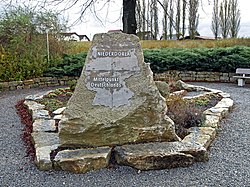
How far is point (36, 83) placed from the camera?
32.9 ft

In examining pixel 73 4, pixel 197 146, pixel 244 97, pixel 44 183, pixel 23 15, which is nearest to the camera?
pixel 44 183

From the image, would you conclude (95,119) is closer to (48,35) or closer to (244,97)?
Result: (244,97)

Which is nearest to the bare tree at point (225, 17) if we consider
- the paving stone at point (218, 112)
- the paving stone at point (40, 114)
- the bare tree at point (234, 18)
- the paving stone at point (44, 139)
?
the bare tree at point (234, 18)

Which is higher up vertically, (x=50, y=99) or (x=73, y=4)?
(x=73, y=4)

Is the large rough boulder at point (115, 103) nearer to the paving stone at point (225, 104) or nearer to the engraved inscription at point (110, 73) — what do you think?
the engraved inscription at point (110, 73)

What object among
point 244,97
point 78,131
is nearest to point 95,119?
point 78,131

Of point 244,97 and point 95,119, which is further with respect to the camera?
point 244,97

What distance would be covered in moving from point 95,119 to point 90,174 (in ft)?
2.25

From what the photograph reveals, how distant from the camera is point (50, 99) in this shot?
703cm

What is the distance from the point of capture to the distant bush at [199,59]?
10297mm

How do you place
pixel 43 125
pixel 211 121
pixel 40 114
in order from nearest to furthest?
pixel 43 125
pixel 211 121
pixel 40 114

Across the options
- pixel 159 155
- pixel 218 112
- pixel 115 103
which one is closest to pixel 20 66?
pixel 218 112

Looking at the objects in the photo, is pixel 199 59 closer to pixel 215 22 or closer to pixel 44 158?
pixel 44 158

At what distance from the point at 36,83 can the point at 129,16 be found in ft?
11.4
